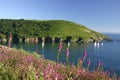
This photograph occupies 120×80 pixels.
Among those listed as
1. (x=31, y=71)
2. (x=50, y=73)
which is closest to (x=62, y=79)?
(x=50, y=73)

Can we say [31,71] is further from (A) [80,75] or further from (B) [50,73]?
(A) [80,75]

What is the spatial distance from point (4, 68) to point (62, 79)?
1.82 m

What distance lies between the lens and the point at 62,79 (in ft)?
24.8

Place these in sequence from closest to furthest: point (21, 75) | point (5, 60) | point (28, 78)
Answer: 1. point (28, 78)
2. point (21, 75)
3. point (5, 60)

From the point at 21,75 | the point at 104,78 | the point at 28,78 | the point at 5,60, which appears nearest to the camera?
the point at 28,78

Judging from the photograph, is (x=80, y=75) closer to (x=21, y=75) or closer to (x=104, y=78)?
(x=104, y=78)

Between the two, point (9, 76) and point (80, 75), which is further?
point (80, 75)

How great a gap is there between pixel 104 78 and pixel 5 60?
348cm

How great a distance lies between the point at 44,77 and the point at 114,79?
2.24m

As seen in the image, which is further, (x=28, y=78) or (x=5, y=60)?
(x=5, y=60)

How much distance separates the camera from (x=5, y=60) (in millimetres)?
9930

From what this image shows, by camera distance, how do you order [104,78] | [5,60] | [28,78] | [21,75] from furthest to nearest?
[5,60], [104,78], [21,75], [28,78]

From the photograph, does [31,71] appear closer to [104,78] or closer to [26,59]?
[104,78]

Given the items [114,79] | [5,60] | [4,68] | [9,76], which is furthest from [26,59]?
[114,79]
